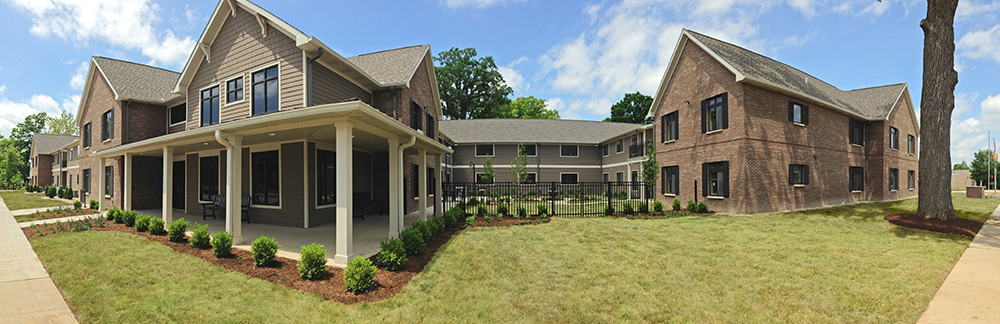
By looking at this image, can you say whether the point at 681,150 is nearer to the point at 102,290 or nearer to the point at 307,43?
the point at 307,43

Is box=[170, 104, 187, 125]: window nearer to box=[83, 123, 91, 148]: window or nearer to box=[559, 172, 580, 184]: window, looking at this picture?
box=[83, 123, 91, 148]: window

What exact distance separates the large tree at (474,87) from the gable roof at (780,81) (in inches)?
1212

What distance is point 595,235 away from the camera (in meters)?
9.48

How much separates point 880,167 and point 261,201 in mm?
27395

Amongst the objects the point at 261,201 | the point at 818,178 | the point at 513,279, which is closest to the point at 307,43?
the point at 261,201

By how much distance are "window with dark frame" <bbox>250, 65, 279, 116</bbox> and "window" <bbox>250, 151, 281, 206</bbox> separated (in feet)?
4.45

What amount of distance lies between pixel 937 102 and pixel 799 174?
4.61 m

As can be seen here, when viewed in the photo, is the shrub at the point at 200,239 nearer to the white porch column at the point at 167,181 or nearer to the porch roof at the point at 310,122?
the porch roof at the point at 310,122

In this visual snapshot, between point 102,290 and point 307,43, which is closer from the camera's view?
point 102,290

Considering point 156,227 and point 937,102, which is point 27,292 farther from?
point 937,102

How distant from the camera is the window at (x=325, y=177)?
35.6 ft

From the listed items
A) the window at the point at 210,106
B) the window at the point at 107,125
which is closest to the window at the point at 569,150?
the window at the point at 210,106

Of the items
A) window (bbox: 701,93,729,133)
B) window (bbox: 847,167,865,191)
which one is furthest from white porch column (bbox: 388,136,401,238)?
window (bbox: 847,167,865,191)

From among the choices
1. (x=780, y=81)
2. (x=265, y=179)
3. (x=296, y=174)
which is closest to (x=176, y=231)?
(x=296, y=174)
